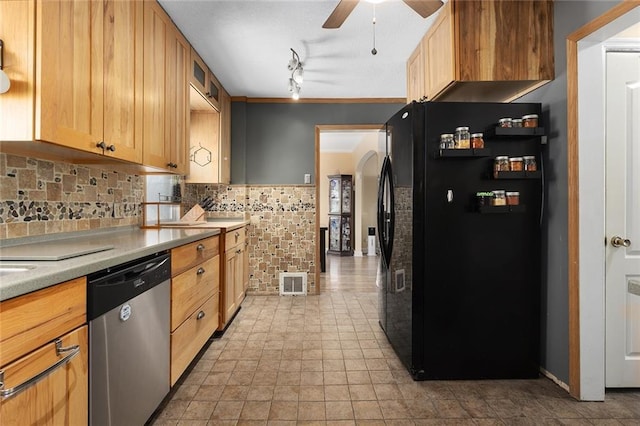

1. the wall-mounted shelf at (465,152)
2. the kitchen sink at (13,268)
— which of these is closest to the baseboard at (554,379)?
the wall-mounted shelf at (465,152)

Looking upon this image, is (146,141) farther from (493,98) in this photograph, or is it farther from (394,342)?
(493,98)

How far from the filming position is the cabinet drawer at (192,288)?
187 cm

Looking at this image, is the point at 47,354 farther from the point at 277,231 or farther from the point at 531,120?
the point at 277,231

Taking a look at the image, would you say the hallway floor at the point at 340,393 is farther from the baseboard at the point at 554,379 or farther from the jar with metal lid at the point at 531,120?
the jar with metal lid at the point at 531,120

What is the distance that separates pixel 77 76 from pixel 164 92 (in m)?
0.95

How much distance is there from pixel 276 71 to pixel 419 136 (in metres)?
1.89

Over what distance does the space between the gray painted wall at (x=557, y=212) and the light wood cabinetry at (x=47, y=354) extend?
7.83ft

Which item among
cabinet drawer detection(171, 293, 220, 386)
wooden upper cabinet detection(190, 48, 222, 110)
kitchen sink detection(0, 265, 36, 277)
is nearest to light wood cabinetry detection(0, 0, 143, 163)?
kitchen sink detection(0, 265, 36, 277)

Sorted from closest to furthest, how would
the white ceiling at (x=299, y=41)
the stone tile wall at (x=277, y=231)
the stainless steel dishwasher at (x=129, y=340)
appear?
the stainless steel dishwasher at (x=129, y=340) < the white ceiling at (x=299, y=41) < the stone tile wall at (x=277, y=231)

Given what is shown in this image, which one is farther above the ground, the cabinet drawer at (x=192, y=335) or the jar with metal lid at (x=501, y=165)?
the jar with metal lid at (x=501, y=165)

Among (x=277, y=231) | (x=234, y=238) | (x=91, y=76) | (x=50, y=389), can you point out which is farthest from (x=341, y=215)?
(x=50, y=389)

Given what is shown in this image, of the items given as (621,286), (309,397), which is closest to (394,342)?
(309,397)

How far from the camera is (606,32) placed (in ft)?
5.86

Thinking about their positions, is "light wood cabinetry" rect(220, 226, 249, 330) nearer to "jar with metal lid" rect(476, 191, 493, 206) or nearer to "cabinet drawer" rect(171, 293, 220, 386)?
"cabinet drawer" rect(171, 293, 220, 386)
